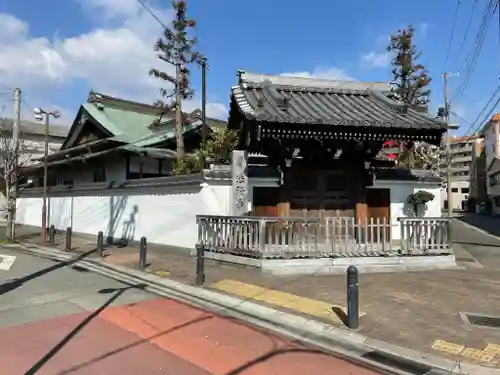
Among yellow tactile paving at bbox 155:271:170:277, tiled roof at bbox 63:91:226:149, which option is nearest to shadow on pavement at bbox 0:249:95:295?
yellow tactile paving at bbox 155:271:170:277

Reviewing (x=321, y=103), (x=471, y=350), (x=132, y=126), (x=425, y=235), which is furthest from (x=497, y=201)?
(x=471, y=350)

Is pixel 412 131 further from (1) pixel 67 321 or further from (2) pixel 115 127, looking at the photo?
(2) pixel 115 127

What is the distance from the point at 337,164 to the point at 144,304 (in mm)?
7801

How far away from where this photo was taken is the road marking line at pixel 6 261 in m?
12.5

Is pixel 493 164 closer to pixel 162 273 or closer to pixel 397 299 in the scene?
pixel 397 299

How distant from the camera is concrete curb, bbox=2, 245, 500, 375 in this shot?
202 inches

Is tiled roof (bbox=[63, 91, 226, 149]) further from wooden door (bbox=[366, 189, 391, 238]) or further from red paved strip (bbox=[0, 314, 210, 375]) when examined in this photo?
red paved strip (bbox=[0, 314, 210, 375])

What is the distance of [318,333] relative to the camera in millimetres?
6406

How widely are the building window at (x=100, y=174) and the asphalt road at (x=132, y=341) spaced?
43.9ft

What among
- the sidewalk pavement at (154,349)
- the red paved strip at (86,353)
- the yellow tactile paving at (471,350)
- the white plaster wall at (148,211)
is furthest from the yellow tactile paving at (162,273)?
the yellow tactile paving at (471,350)

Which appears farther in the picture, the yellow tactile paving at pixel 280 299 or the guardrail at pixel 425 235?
the guardrail at pixel 425 235

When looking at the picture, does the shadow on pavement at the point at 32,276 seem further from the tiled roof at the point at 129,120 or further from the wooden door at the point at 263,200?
the tiled roof at the point at 129,120

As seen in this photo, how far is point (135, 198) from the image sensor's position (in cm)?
1756

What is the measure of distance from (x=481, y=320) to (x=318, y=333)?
9.74ft
